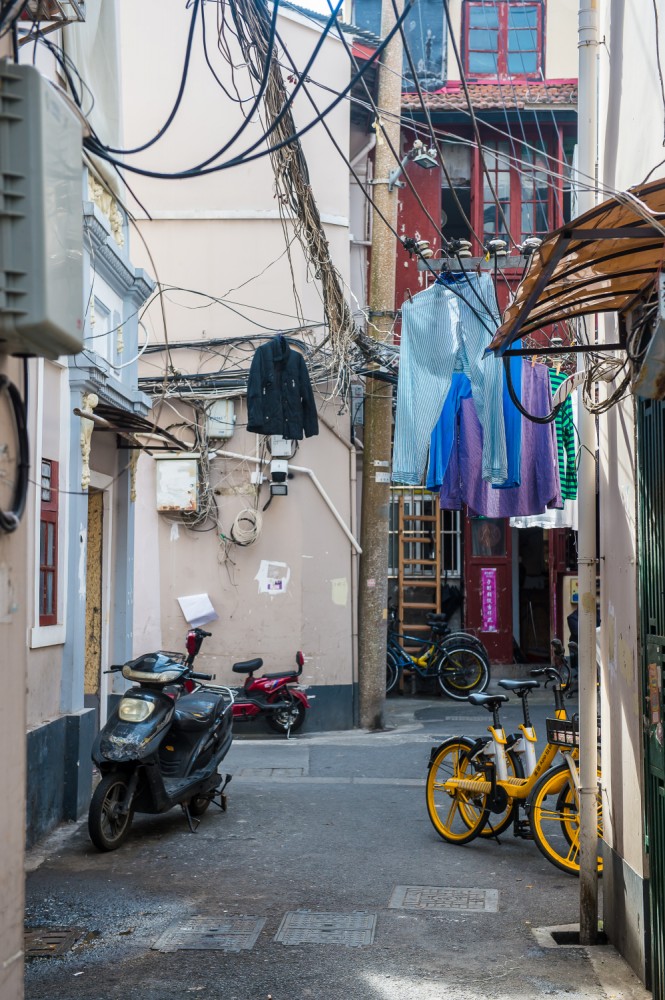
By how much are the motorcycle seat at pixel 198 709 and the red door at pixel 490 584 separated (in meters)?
9.69

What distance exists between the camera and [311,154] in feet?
46.6

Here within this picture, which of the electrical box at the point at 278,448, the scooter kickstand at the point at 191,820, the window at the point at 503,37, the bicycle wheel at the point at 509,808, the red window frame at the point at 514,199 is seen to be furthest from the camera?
the window at the point at 503,37

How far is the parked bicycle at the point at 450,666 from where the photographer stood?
16609 millimetres

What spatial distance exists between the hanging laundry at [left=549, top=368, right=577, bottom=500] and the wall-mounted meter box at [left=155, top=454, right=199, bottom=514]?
503 cm

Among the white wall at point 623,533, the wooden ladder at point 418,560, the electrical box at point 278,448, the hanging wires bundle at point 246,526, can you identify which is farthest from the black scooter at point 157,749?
the wooden ladder at point 418,560

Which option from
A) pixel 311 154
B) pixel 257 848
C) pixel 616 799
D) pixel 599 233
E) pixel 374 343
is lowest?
pixel 257 848

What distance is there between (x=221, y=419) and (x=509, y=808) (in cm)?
746

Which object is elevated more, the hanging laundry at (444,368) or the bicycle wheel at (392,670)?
the hanging laundry at (444,368)

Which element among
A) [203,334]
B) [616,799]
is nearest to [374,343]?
[203,334]

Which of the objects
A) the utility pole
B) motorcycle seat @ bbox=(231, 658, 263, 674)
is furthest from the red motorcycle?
the utility pole

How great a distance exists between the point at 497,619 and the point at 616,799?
41.2 ft

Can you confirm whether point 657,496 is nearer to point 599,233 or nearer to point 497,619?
point 599,233

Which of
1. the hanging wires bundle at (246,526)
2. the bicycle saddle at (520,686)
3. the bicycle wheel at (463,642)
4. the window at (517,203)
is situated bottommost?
the bicycle wheel at (463,642)

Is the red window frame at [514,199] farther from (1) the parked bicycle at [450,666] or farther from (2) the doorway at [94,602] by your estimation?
(2) the doorway at [94,602]
